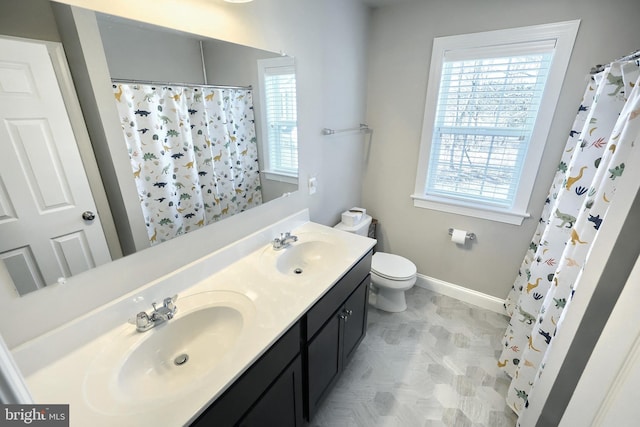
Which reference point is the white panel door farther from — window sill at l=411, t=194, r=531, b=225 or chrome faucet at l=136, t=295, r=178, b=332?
window sill at l=411, t=194, r=531, b=225

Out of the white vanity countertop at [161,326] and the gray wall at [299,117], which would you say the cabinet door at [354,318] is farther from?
the gray wall at [299,117]

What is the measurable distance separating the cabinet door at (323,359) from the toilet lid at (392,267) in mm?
804

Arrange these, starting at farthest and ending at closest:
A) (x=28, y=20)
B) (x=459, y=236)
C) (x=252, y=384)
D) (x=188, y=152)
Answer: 1. (x=459, y=236)
2. (x=188, y=152)
3. (x=252, y=384)
4. (x=28, y=20)

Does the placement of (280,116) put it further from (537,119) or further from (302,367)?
(537,119)

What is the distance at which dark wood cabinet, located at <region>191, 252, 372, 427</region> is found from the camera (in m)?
0.86

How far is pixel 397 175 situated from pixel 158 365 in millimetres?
2126

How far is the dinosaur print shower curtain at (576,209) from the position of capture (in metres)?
0.99

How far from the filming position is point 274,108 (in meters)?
1.55

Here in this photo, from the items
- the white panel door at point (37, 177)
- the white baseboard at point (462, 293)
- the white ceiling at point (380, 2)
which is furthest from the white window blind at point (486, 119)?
the white panel door at point (37, 177)

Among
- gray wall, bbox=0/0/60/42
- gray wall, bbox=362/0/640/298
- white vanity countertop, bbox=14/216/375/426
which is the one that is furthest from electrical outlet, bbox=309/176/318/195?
gray wall, bbox=0/0/60/42

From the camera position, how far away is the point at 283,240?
1.56m

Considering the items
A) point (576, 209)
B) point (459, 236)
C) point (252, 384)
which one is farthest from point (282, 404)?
point (459, 236)

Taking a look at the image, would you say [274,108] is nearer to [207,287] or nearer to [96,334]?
[207,287]

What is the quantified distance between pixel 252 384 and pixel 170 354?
13.5 inches
